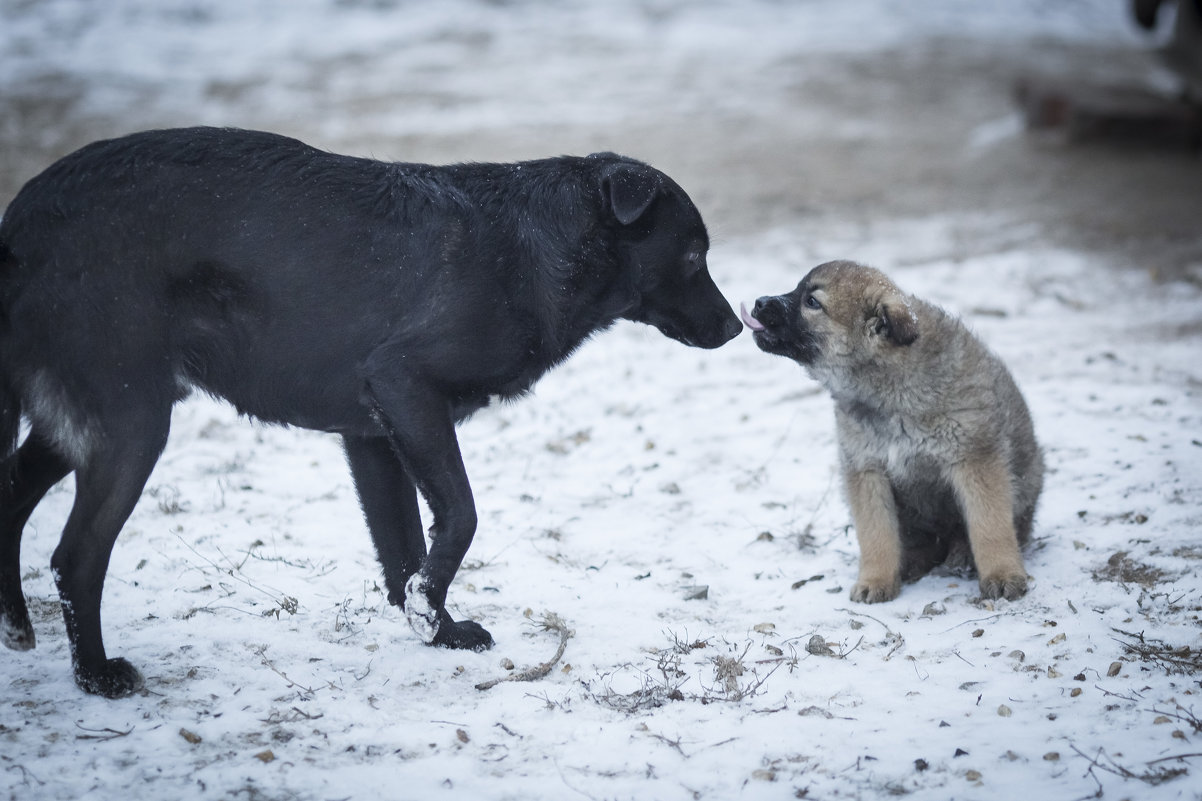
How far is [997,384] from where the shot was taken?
448 centimetres

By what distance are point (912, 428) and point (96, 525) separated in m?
2.91

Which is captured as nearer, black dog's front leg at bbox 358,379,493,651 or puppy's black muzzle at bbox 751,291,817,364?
black dog's front leg at bbox 358,379,493,651

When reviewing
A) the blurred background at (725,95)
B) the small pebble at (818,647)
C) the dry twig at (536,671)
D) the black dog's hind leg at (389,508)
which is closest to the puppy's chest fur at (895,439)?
the small pebble at (818,647)

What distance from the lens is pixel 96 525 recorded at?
336 centimetres

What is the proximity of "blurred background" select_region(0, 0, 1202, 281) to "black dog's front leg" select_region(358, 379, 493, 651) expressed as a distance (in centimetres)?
500

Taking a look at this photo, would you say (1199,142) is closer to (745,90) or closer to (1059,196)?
(1059,196)

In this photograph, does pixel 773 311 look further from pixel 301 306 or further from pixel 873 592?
pixel 301 306

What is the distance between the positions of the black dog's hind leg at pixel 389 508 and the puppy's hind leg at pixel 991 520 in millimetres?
2082

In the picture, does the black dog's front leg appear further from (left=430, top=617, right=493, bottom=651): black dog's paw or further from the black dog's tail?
the black dog's tail

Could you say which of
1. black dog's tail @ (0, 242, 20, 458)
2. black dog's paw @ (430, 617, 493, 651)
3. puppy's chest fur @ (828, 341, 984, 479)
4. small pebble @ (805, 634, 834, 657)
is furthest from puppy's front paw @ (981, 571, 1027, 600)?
black dog's tail @ (0, 242, 20, 458)

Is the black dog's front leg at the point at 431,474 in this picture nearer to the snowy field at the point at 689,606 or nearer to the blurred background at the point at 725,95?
the snowy field at the point at 689,606

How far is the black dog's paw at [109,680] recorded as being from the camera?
Answer: 342 centimetres

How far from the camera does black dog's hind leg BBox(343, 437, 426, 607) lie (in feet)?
13.4

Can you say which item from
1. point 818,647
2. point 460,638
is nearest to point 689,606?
point 818,647
